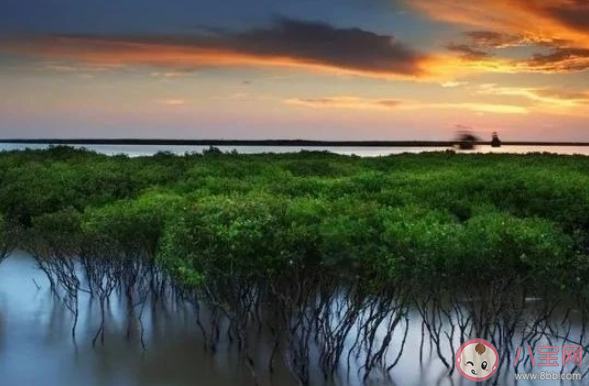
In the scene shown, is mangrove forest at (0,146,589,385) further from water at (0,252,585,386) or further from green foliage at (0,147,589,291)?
water at (0,252,585,386)

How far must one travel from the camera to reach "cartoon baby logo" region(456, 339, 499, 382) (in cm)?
1117

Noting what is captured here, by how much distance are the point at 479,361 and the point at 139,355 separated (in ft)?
20.2

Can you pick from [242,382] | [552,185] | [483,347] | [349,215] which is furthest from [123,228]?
[552,185]

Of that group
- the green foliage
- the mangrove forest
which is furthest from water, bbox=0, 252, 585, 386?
the green foliage

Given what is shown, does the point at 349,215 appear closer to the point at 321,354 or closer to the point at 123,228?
the point at 321,354

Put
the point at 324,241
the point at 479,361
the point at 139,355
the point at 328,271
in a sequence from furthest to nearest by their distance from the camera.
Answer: the point at 139,355 → the point at 479,361 → the point at 328,271 → the point at 324,241

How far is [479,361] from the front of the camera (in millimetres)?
11367

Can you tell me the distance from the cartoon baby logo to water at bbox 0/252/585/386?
21cm

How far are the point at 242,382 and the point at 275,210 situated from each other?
9.98 feet

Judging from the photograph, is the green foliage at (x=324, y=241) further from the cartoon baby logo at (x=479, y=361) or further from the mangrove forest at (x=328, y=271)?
the cartoon baby logo at (x=479, y=361)

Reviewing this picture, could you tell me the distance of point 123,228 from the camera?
13.1 meters

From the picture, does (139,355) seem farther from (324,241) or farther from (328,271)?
(324,241)

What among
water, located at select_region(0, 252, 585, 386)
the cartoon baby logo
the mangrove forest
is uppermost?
the mangrove forest

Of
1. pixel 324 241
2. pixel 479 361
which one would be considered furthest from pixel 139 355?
pixel 479 361
